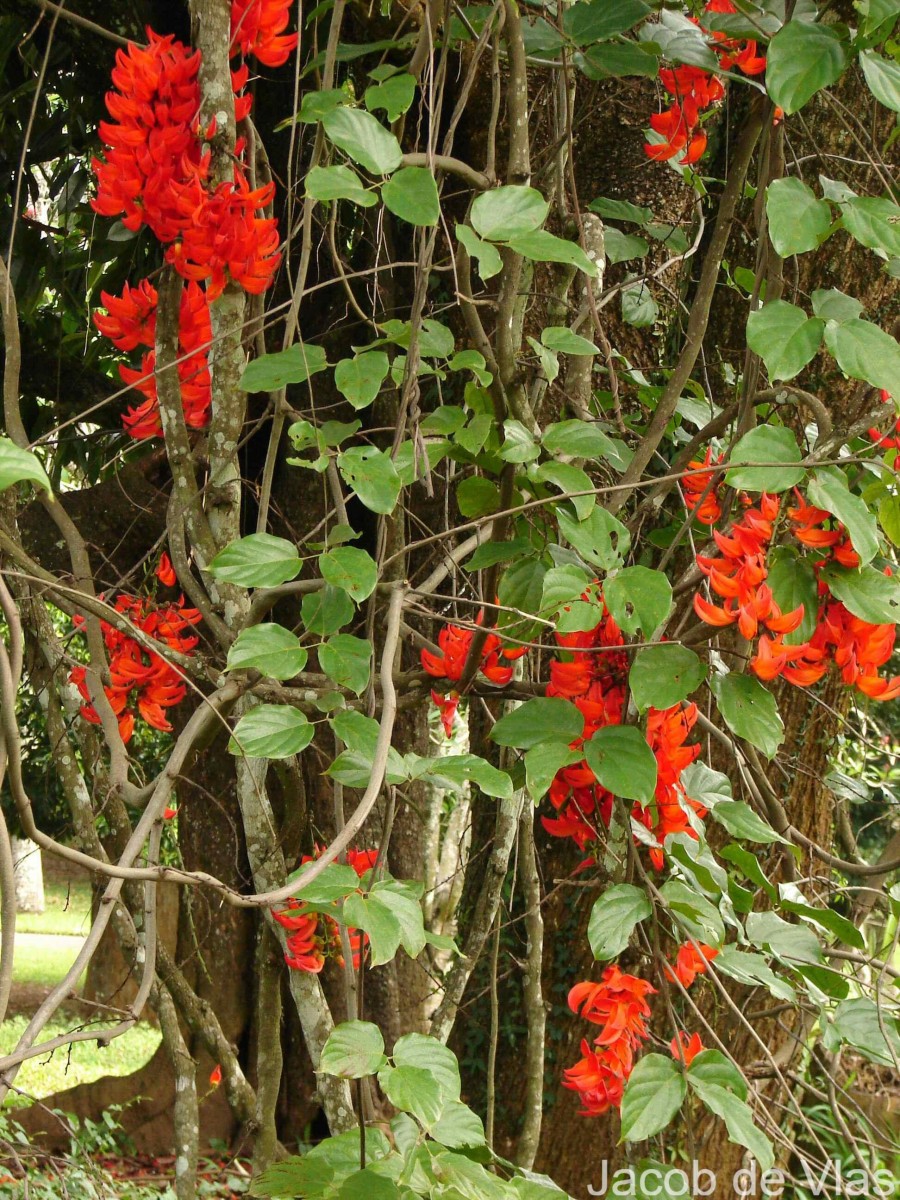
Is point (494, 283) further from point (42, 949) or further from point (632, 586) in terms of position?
point (42, 949)

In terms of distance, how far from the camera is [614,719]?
3.63ft

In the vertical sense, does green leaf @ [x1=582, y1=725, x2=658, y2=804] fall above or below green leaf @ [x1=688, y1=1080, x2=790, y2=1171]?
above

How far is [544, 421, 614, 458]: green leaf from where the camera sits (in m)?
1.13

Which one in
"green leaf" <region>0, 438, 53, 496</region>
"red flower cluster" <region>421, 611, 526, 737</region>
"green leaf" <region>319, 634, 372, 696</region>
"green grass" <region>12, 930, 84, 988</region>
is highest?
"green leaf" <region>0, 438, 53, 496</region>

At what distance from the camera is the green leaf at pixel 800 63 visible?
1.04 metres

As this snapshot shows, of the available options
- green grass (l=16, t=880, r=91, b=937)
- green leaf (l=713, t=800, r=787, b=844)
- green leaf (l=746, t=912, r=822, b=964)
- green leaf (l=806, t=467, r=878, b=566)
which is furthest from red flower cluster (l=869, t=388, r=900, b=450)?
green grass (l=16, t=880, r=91, b=937)

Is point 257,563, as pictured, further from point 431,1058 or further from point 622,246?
point 622,246

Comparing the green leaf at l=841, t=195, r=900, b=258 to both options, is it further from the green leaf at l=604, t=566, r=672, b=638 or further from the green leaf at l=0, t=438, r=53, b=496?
the green leaf at l=0, t=438, r=53, b=496

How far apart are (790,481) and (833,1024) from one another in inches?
22.2

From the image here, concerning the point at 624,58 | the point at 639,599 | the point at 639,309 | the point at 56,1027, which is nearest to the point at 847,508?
the point at 639,599

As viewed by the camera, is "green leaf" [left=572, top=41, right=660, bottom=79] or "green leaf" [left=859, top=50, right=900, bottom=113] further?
"green leaf" [left=572, top=41, right=660, bottom=79]

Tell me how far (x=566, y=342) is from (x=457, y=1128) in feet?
2.52

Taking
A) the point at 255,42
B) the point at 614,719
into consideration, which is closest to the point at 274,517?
the point at 255,42

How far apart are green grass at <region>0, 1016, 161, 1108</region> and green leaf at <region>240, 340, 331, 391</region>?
4.90 m
